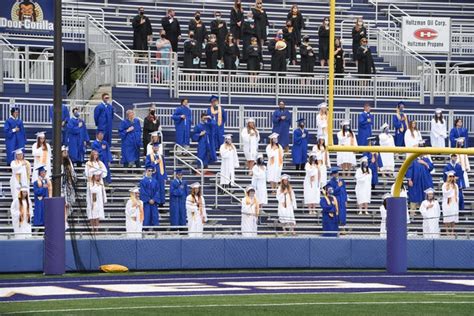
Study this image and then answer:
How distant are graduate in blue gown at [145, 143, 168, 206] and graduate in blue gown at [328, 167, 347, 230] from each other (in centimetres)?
301

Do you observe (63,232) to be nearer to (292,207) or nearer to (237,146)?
(292,207)

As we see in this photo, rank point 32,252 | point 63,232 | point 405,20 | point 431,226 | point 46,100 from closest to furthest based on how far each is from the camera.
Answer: point 63,232 < point 32,252 < point 431,226 < point 46,100 < point 405,20

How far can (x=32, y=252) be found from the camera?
77.7ft

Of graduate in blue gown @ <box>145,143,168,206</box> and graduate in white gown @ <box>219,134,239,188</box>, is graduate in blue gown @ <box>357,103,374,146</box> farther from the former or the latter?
graduate in blue gown @ <box>145,143,168,206</box>

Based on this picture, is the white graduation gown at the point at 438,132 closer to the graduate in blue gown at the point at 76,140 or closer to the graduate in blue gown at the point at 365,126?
the graduate in blue gown at the point at 365,126

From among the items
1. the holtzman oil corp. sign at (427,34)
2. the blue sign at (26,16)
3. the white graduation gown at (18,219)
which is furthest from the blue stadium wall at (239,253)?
the holtzman oil corp. sign at (427,34)

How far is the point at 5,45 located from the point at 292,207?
26.5ft

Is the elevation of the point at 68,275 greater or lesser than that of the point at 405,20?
lesser

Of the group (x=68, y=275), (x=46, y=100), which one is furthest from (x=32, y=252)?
(x=46, y=100)

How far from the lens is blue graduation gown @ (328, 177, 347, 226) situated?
27750mm

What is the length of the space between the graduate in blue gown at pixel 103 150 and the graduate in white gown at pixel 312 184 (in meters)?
3.65

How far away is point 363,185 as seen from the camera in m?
29.0

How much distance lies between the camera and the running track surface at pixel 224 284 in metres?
19.8

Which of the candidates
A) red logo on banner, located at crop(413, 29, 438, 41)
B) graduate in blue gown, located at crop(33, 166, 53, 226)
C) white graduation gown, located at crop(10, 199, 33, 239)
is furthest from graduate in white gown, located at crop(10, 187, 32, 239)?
red logo on banner, located at crop(413, 29, 438, 41)
